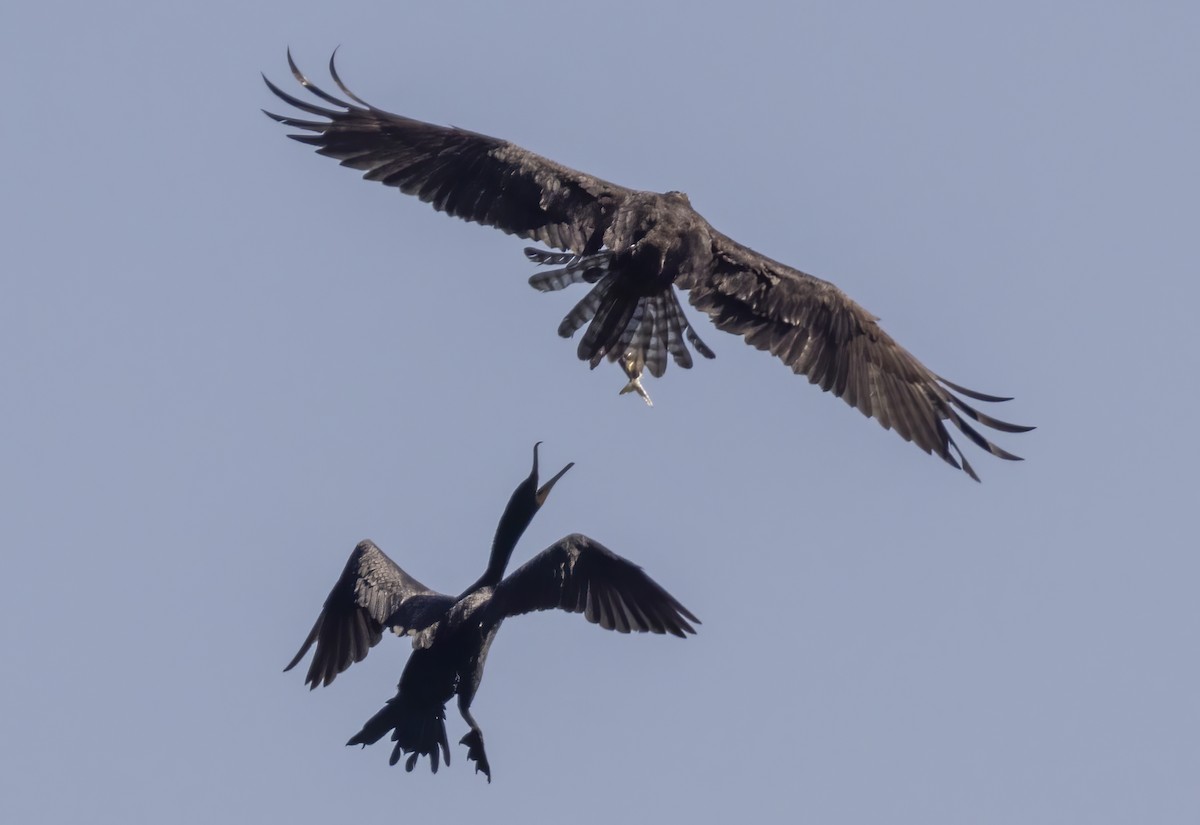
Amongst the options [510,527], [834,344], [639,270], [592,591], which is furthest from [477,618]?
[834,344]

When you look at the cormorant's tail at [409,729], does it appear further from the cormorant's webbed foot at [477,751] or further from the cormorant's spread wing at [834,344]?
the cormorant's spread wing at [834,344]

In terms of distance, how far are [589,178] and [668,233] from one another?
0.95 meters

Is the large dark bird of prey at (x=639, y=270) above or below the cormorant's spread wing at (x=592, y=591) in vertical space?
above

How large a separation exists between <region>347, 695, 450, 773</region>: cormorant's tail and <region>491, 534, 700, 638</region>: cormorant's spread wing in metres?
1.05

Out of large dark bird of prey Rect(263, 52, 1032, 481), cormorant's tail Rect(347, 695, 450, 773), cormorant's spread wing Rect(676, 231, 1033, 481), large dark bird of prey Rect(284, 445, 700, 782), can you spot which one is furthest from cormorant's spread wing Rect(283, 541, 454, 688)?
cormorant's spread wing Rect(676, 231, 1033, 481)

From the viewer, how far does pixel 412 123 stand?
16766 millimetres

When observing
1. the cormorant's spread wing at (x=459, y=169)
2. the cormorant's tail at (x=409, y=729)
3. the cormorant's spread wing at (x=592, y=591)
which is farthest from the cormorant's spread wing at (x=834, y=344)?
the cormorant's tail at (x=409, y=729)

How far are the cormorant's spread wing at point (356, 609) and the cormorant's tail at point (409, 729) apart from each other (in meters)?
1.13

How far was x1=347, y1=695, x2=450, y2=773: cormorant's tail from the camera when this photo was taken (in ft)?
47.6

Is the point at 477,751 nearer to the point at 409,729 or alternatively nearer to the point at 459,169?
the point at 409,729

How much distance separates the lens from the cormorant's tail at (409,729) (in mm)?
14516

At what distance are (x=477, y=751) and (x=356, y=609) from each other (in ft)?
7.63

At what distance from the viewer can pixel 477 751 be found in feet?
47.1

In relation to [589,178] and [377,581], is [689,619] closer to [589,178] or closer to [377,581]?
[377,581]
